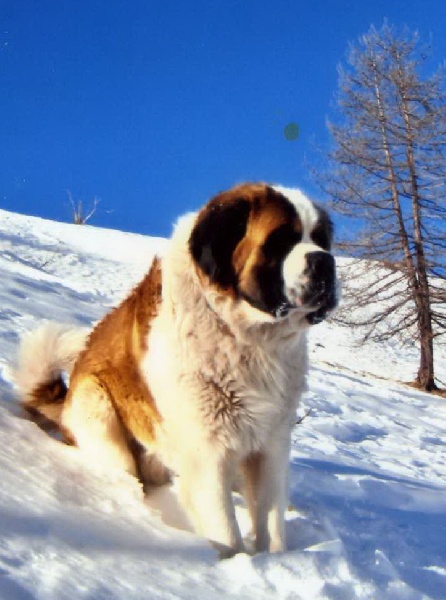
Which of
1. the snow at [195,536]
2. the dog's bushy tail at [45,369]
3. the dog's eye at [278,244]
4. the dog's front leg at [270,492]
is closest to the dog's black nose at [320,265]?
the dog's eye at [278,244]

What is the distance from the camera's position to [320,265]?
266 centimetres

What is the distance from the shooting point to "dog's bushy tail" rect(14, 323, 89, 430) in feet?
12.3

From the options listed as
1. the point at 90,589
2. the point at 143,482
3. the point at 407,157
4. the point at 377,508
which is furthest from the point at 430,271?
the point at 90,589

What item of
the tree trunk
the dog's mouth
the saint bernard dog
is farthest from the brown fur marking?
the tree trunk

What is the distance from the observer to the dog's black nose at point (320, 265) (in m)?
2.65

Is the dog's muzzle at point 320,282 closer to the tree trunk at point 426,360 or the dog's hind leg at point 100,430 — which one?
the dog's hind leg at point 100,430

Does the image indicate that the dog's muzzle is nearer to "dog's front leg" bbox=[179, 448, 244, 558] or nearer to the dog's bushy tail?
"dog's front leg" bbox=[179, 448, 244, 558]

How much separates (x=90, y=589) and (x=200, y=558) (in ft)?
2.04

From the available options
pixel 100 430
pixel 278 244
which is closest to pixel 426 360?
pixel 100 430

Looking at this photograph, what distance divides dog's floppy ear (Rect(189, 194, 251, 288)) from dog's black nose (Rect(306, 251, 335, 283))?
1.10 ft

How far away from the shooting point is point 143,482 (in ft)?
10.9

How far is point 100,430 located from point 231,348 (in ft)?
2.74

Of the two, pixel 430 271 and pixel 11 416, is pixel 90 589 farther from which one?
pixel 430 271

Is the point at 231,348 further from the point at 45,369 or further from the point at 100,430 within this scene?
the point at 45,369
